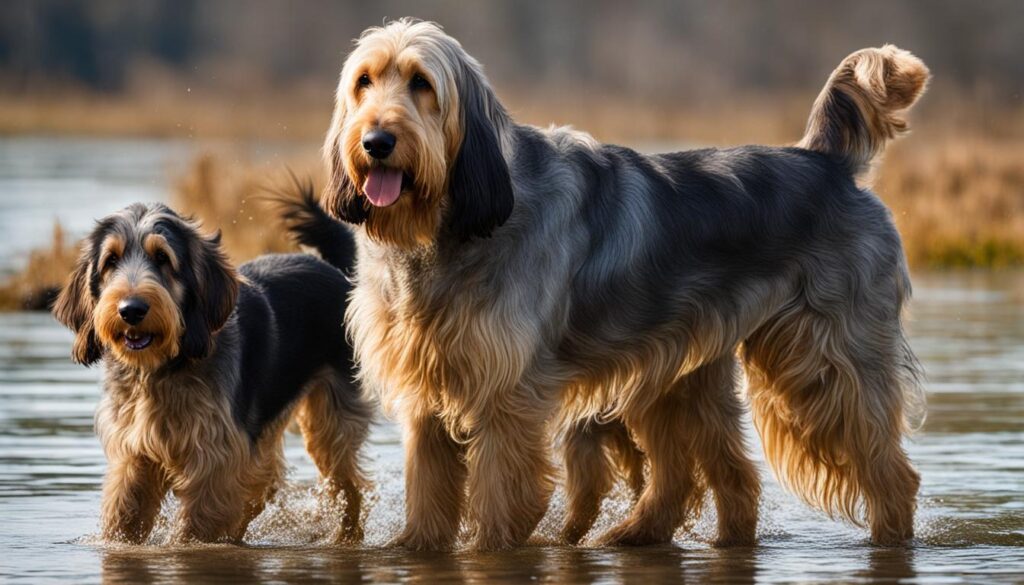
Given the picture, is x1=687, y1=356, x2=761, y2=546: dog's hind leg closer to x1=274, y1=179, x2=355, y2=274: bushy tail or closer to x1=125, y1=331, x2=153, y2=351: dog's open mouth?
x1=274, y1=179, x2=355, y2=274: bushy tail

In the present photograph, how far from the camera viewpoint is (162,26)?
169 ft

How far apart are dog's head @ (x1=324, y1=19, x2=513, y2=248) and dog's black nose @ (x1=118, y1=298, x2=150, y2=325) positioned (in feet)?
3.00

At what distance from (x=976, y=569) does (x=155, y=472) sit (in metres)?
3.27

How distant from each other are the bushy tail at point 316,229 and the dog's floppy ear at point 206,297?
122 centimetres

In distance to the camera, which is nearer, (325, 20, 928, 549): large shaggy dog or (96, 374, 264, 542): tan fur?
(325, 20, 928, 549): large shaggy dog

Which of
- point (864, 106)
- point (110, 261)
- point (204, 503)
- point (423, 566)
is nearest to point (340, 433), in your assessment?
point (204, 503)

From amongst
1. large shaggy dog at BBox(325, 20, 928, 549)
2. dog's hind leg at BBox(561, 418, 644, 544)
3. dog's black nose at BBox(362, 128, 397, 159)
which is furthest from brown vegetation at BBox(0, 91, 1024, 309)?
dog's hind leg at BBox(561, 418, 644, 544)

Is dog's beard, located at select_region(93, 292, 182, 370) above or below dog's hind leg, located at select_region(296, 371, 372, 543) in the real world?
above

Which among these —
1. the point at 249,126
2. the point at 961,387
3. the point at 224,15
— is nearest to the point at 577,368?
the point at 961,387

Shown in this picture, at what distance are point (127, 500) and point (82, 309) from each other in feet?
2.61

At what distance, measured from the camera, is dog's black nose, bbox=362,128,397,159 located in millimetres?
6008

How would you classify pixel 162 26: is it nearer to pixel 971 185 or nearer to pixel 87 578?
pixel 971 185

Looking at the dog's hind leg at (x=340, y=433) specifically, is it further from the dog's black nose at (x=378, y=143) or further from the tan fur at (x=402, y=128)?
the dog's black nose at (x=378, y=143)

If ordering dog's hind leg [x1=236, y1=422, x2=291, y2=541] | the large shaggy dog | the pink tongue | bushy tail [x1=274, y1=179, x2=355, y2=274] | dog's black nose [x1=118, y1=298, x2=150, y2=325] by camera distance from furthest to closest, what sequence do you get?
bushy tail [x1=274, y1=179, x2=355, y2=274], dog's hind leg [x1=236, y1=422, x2=291, y2=541], dog's black nose [x1=118, y1=298, x2=150, y2=325], the large shaggy dog, the pink tongue
